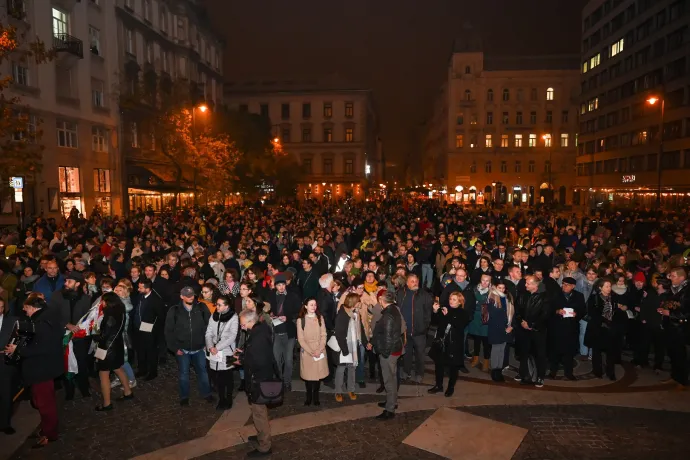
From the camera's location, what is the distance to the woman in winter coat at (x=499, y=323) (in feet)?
28.2

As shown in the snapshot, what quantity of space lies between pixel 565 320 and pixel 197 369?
19.7 feet

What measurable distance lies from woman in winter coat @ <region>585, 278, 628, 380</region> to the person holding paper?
7.39m

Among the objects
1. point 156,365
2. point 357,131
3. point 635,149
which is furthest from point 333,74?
point 156,365

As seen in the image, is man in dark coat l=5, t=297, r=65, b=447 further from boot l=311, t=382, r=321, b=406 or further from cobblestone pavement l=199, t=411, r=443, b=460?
boot l=311, t=382, r=321, b=406

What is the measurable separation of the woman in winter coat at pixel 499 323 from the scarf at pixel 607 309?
1550 millimetres

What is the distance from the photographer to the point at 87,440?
6.93 meters

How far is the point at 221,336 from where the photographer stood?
7.38m

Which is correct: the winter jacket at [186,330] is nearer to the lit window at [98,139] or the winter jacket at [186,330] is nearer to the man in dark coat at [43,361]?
the man in dark coat at [43,361]

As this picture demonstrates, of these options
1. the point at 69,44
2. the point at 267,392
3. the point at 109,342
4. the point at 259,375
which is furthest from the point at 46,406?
the point at 69,44

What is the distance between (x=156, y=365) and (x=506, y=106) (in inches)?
2906

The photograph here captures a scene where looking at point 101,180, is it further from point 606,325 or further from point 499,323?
point 606,325

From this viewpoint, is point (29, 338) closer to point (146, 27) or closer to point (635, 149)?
point (146, 27)

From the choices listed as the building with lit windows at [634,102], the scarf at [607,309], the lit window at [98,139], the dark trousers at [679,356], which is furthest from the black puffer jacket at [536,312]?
the building with lit windows at [634,102]

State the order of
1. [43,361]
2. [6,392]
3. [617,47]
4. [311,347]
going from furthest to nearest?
[617,47]
[311,347]
[6,392]
[43,361]
